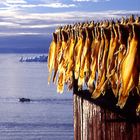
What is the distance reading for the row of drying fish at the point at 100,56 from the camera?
14.1ft

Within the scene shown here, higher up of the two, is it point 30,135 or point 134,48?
point 134,48

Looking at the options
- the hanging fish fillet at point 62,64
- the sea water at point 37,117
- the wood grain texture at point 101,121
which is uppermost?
the hanging fish fillet at point 62,64

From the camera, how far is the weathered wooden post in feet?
14.3

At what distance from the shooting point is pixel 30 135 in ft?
286

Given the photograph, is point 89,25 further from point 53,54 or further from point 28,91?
point 28,91

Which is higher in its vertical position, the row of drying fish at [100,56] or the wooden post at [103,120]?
the row of drying fish at [100,56]

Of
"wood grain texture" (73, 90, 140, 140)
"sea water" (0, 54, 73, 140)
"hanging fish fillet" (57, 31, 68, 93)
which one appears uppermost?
"hanging fish fillet" (57, 31, 68, 93)

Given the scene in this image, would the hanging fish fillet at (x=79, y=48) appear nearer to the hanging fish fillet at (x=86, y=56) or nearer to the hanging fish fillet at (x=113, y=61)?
the hanging fish fillet at (x=86, y=56)

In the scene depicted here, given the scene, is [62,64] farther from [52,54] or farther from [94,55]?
[94,55]

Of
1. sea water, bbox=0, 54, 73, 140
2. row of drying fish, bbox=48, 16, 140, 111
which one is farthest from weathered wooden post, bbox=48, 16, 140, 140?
sea water, bbox=0, 54, 73, 140

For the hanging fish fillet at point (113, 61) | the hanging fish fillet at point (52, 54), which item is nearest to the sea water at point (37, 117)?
the hanging fish fillet at point (52, 54)

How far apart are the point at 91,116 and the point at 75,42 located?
29.0 inches

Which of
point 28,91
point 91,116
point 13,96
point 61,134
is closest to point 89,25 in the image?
point 91,116

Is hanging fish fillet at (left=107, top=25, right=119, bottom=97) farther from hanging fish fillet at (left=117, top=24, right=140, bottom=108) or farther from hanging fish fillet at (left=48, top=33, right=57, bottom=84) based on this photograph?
hanging fish fillet at (left=48, top=33, right=57, bottom=84)
